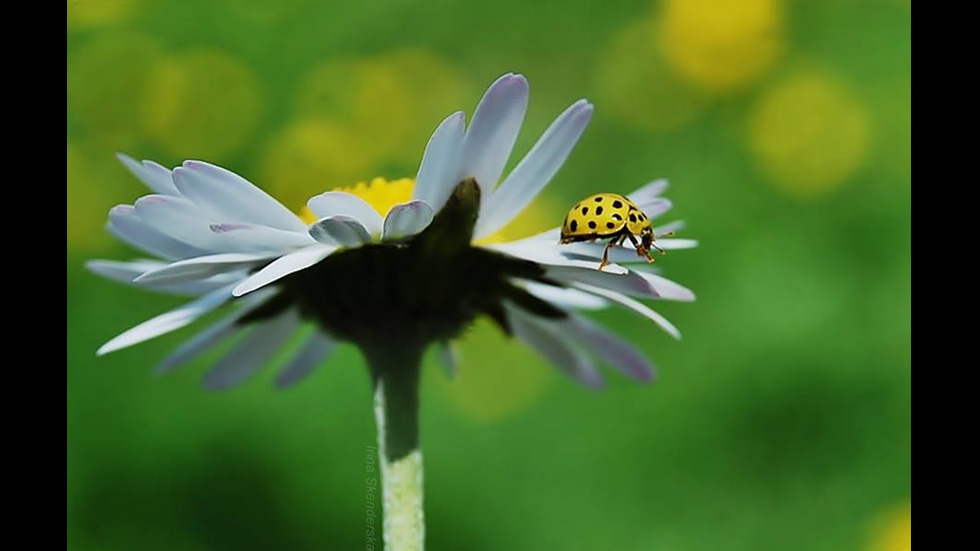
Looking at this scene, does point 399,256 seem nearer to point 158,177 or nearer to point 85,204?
point 158,177

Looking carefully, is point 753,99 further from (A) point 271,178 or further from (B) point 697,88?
(A) point 271,178

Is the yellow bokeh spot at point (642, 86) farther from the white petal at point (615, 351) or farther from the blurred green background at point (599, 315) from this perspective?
the white petal at point (615, 351)

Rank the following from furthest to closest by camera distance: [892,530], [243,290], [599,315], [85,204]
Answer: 1. [85,204]
2. [599,315]
3. [892,530]
4. [243,290]

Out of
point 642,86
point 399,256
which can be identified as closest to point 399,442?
point 399,256

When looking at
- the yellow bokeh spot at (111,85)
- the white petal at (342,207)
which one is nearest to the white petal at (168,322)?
the white petal at (342,207)

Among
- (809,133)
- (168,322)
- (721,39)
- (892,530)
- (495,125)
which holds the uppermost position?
(721,39)

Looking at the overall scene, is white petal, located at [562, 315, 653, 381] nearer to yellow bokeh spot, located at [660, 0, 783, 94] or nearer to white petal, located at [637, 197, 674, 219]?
white petal, located at [637, 197, 674, 219]

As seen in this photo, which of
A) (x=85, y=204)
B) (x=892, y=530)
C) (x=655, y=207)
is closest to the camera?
(x=655, y=207)
